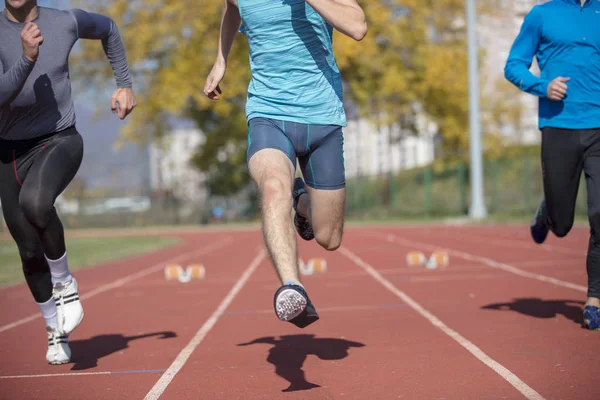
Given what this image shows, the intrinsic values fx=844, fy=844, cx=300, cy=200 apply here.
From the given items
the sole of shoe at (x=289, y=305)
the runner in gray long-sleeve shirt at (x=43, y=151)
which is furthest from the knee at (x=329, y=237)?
the runner in gray long-sleeve shirt at (x=43, y=151)

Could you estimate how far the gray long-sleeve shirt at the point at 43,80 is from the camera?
16.7 ft

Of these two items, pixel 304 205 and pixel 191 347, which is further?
pixel 191 347

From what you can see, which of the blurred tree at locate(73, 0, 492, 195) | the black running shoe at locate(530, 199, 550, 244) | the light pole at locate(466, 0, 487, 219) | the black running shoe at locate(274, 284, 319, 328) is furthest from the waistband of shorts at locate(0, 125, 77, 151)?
the blurred tree at locate(73, 0, 492, 195)

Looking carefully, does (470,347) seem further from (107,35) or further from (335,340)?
(107,35)

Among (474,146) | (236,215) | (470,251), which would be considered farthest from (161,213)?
(470,251)

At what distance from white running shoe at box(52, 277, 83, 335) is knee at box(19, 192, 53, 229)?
50 cm

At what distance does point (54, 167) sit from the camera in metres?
5.10

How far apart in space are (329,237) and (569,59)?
2391 mm

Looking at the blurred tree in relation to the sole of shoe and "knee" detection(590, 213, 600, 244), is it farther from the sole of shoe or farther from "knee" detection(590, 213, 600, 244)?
the sole of shoe

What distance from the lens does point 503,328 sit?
6.19 meters

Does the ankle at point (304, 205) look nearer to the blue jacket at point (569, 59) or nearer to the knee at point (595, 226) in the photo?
the blue jacket at point (569, 59)

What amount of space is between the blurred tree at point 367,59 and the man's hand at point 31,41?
2618cm

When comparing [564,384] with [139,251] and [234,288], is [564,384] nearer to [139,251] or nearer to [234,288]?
[234,288]

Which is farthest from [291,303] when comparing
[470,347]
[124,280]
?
[124,280]
